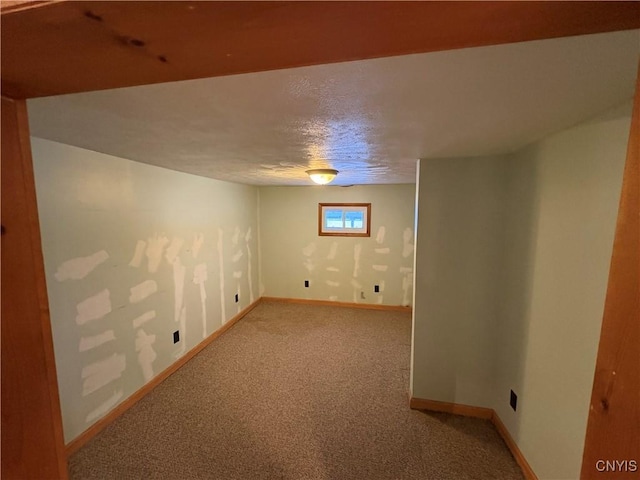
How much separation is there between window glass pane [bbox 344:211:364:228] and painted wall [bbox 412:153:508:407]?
2.52 metres

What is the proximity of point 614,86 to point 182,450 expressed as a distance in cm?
297

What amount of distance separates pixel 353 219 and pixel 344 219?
0.15 m

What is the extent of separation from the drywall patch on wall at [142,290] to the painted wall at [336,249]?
2.54m

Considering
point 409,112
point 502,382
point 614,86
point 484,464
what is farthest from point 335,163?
point 484,464

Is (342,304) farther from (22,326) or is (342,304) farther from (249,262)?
(22,326)

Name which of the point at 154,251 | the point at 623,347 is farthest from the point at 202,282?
the point at 623,347

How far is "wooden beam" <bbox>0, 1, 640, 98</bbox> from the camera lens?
0.38m

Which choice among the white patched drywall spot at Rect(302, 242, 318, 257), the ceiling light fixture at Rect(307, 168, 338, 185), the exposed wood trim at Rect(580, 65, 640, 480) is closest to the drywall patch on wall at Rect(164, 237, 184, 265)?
the ceiling light fixture at Rect(307, 168, 338, 185)

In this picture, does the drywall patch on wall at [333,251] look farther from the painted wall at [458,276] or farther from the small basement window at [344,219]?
the painted wall at [458,276]

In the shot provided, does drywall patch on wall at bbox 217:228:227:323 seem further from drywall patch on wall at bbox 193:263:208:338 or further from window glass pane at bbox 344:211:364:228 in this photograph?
window glass pane at bbox 344:211:364:228

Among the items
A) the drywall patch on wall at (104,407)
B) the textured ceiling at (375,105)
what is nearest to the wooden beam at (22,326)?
the textured ceiling at (375,105)

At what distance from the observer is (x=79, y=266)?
206 cm

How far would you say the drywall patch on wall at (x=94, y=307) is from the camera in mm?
2080

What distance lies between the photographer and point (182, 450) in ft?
6.75
